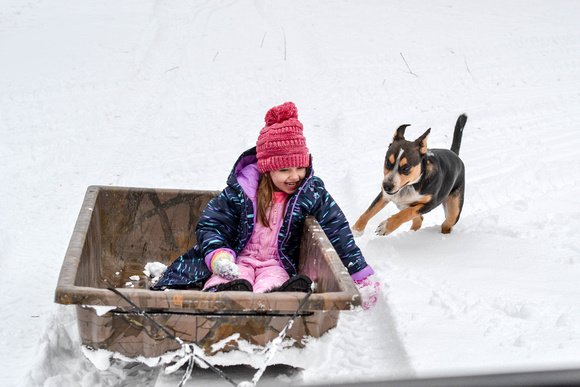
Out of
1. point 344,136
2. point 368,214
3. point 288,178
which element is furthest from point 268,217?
point 344,136

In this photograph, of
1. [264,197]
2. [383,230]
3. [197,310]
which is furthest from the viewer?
[383,230]

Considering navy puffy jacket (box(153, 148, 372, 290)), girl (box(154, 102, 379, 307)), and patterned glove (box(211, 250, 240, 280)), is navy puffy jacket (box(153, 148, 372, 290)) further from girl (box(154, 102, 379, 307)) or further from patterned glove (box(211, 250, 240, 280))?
patterned glove (box(211, 250, 240, 280))

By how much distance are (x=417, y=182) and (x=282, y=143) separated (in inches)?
52.3

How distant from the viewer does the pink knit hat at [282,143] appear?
125 inches

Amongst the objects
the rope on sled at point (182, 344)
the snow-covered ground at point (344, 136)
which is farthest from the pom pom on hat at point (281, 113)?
the rope on sled at point (182, 344)

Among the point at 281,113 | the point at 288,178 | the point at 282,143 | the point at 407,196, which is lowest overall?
the point at 407,196

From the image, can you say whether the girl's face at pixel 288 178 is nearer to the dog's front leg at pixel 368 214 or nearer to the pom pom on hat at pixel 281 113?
the pom pom on hat at pixel 281 113

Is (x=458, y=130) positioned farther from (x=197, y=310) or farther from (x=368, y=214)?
(x=197, y=310)

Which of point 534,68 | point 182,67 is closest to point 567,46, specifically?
point 534,68

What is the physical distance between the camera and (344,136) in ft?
23.0

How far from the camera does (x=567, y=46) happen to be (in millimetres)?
10336

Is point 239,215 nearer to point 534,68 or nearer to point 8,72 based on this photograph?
point 8,72

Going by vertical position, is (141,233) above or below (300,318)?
below

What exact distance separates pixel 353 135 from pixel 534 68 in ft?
13.5
